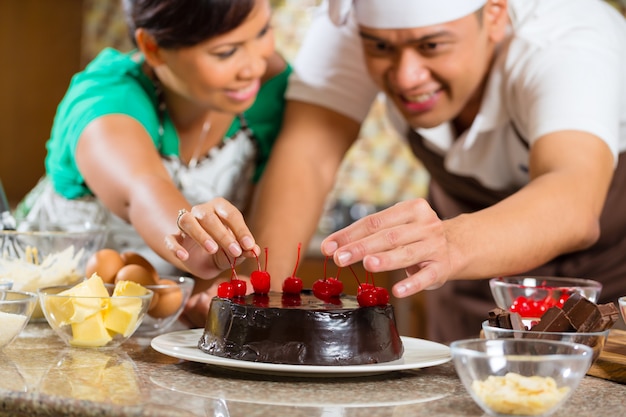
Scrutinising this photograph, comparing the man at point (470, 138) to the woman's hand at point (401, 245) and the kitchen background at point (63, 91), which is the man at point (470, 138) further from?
the kitchen background at point (63, 91)

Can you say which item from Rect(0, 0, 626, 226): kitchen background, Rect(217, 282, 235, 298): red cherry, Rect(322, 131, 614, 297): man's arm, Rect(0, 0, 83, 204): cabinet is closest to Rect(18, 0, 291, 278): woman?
Rect(217, 282, 235, 298): red cherry

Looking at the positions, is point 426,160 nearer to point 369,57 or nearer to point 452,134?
point 452,134

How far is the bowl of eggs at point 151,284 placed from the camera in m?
1.40

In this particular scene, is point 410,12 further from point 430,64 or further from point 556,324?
point 556,324

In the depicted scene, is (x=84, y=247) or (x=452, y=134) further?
(x=452, y=134)

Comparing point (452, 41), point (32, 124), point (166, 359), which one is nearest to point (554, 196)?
point (452, 41)

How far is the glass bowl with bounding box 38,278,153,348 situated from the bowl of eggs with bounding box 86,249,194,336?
0.40 ft

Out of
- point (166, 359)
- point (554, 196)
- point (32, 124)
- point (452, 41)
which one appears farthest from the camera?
point (32, 124)

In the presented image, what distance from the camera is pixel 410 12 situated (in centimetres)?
178

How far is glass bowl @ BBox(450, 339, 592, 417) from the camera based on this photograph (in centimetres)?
91

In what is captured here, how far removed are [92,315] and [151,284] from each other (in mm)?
213

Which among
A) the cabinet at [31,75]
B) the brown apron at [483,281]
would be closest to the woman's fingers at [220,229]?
the brown apron at [483,281]

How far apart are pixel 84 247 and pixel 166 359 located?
1.41 ft

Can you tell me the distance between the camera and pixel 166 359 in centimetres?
121
